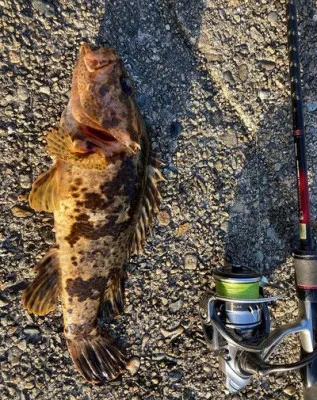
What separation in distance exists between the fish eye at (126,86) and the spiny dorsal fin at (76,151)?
36 cm

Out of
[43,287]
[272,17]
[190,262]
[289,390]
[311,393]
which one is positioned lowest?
[289,390]

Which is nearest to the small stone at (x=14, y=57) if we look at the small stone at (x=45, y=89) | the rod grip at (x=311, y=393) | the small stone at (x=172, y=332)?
the small stone at (x=45, y=89)

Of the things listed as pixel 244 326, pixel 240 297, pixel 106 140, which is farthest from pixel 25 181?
pixel 244 326

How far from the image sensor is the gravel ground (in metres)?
2.86

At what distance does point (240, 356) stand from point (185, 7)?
226 cm

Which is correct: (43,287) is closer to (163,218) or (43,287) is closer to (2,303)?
(2,303)

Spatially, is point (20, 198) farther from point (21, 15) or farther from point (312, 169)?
point (312, 169)

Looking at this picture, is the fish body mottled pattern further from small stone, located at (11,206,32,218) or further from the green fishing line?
the green fishing line

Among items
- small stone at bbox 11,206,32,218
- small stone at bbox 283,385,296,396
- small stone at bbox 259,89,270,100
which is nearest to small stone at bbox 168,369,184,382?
small stone at bbox 283,385,296,396

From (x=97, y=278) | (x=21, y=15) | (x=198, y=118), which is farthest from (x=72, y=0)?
(x=97, y=278)

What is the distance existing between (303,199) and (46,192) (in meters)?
1.59

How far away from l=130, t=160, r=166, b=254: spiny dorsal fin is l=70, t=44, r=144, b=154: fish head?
0.35 metres

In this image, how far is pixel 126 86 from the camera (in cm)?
258

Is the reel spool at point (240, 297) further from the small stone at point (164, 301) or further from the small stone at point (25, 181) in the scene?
the small stone at point (25, 181)
